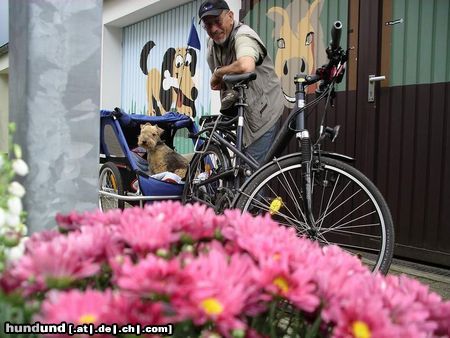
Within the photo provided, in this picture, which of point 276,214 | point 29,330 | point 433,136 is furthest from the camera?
point 433,136

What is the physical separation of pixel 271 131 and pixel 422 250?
1.47m

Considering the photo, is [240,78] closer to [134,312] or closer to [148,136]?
[148,136]

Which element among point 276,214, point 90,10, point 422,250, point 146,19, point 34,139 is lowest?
point 422,250

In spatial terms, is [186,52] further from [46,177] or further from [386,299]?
[386,299]

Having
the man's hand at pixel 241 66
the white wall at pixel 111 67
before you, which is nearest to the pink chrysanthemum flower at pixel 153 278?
the man's hand at pixel 241 66

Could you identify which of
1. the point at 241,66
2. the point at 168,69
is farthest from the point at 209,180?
the point at 168,69

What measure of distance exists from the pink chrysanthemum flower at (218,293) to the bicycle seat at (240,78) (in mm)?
2174

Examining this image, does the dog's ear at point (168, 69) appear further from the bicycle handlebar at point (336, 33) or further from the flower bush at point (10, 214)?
the flower bush at point (10, 214)

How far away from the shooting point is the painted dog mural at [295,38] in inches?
172

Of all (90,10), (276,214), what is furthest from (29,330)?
(276,214)

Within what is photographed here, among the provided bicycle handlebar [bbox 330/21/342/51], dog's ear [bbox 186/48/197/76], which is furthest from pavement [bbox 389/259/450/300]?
dog's ear [bbox 186/48/197/76]

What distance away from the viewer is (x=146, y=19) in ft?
24.1

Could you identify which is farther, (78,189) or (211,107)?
(211,107)

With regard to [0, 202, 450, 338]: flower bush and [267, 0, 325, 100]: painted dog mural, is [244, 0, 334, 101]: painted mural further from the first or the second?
[0, 202, 450, 338]: flower bush
